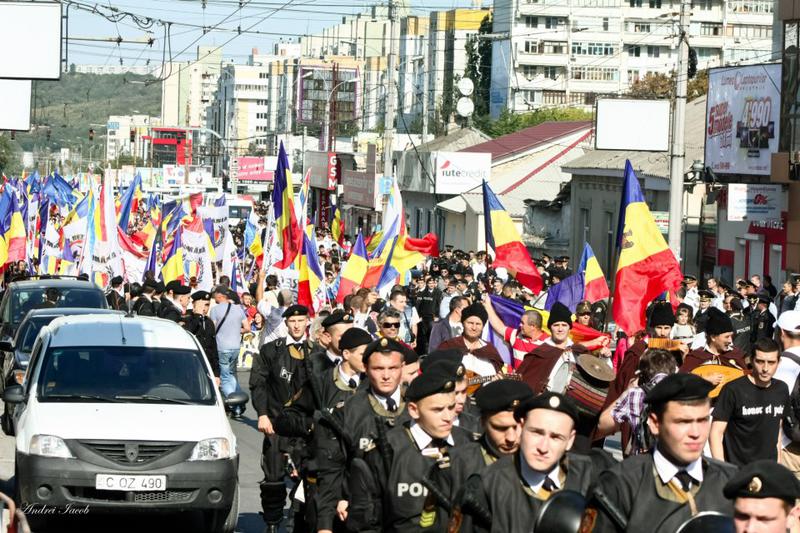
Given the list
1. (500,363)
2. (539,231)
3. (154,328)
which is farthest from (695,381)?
(539,231)

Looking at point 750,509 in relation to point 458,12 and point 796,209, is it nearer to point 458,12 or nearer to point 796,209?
point 796,209

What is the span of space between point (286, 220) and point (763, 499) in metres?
18.4

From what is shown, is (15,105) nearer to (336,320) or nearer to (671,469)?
(336,320)

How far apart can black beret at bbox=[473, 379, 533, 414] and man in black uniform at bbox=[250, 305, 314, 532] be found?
3.99 metres

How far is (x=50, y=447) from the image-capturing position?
34.1ft

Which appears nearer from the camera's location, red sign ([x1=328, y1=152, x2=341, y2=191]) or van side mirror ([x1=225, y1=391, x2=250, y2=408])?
van side mirror ([x1=225, y1=391, x2=250, y2=408])

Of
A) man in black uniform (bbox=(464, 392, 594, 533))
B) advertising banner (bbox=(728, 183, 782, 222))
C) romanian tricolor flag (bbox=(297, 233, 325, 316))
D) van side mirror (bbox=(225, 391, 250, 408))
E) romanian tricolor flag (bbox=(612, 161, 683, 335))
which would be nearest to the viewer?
man in black uniform (bbox=(464, 392, 594, 533))

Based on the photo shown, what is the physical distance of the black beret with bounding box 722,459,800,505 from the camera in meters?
4.30

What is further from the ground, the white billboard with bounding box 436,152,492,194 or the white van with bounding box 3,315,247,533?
the white billboard with bounding box 436,152,492,194

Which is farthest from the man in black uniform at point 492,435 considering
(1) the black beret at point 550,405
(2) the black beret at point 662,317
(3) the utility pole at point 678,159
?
(3) the utility pole at point 678,159

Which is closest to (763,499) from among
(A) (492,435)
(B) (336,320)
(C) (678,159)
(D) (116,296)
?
(A) (492,435)

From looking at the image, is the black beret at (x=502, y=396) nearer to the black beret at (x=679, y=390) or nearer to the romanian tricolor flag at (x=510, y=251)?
the black beret at (x=679, y=390)

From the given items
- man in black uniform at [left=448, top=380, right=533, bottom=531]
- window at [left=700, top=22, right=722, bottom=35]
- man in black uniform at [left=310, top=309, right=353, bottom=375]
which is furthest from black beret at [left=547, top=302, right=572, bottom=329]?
window at [left=700, top=22, right=722, bottom=35]

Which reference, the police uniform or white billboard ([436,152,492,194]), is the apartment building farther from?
the police uniform
